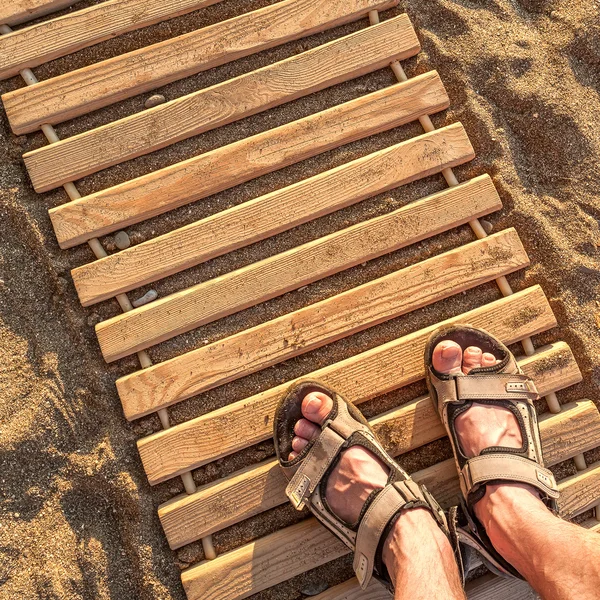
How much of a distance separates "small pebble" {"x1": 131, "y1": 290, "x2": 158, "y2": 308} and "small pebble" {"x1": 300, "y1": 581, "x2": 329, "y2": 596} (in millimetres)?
1037

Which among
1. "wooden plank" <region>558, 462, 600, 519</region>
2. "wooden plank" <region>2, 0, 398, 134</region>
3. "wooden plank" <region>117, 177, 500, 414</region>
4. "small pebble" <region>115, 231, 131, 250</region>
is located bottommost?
"wooden plank" <region>558, 462, 600, 519</region>

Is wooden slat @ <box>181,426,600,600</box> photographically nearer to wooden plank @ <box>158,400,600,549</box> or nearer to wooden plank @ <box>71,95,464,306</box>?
wooden plank @ <box>158,400,600,549</box>

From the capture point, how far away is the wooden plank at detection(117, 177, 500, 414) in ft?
5.86

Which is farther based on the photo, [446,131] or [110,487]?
[446,131]

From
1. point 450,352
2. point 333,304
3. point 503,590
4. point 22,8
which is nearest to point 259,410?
point 333,304

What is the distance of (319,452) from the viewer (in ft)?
5.83

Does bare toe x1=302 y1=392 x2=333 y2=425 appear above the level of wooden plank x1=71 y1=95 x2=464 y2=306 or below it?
below

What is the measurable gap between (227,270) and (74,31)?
933mm

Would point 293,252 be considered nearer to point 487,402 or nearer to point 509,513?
point 487,402

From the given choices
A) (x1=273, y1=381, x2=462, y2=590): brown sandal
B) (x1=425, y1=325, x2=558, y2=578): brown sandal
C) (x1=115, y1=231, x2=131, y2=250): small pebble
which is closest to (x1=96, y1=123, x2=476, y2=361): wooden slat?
(x1=115, y1=231, x2=131, y2=250): small pebble

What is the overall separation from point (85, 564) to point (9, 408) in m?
0.54

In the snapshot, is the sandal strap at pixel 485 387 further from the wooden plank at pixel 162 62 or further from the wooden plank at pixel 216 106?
the wooden plank at pixel 162 62

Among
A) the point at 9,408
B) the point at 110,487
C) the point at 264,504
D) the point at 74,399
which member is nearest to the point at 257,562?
the point at 264,504

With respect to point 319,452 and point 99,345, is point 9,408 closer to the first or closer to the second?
point 99,345
